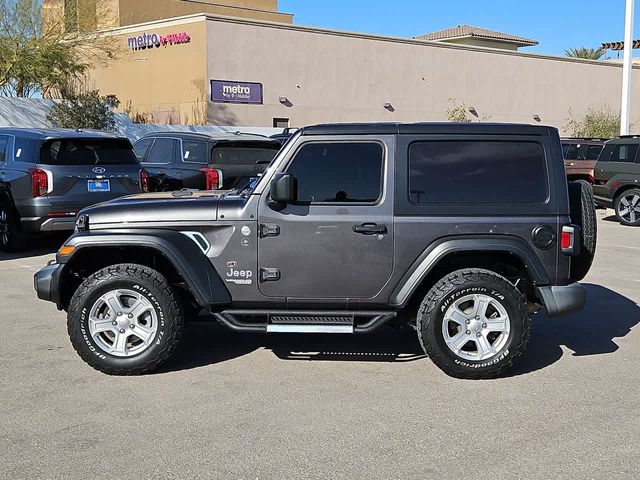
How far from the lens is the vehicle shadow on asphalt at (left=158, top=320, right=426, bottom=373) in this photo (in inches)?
251

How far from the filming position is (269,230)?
231 inches

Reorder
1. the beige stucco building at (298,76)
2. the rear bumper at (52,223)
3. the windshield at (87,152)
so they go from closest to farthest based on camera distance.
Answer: the rear bumper at (52,223), the windshield at (87,152), the beige stucco building at (298,76)

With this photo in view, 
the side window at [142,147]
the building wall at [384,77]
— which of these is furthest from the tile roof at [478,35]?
the side window at [142,147]

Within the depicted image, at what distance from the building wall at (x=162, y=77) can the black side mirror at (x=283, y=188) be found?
27240 mm

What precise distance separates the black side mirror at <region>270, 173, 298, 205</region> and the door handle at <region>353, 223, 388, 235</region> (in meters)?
0.54

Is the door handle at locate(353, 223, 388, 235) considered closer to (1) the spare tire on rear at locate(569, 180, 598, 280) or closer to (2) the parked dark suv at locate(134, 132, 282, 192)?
(1) the spare tire on rear at locate(569, 180, 598, 280)

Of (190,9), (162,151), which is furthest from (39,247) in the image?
(190,9)

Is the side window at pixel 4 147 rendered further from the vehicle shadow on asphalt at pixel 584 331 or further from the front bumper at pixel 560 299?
the front bumper at pixel 560 299

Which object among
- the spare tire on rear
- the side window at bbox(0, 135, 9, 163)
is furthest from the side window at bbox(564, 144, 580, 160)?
the spare tire on rear

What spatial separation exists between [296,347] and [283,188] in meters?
1.68

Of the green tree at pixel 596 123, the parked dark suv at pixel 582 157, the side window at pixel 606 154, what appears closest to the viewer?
the side window at pixel 606 154

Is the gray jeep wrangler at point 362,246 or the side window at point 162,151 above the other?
the side window at point 162,151

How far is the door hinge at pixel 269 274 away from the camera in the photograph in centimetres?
588

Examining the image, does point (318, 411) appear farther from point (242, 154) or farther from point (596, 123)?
point (596, 123)
